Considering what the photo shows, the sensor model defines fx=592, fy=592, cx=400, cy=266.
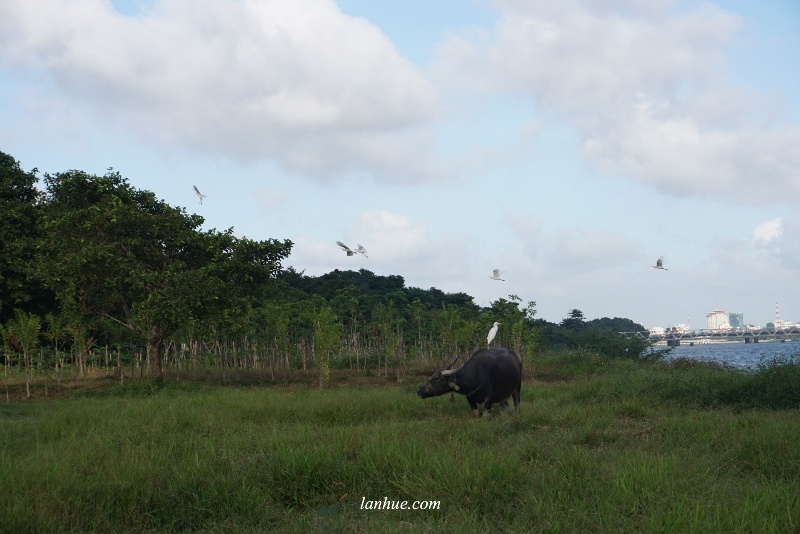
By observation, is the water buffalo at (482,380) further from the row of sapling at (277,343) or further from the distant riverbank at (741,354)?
the row of sapling at (277,343)

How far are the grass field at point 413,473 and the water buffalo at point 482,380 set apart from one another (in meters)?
1.17

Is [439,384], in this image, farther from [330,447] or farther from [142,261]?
[142,261]

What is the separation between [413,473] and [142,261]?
14.8m

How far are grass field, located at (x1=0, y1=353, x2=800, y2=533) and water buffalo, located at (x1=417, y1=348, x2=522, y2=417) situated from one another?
117 cm

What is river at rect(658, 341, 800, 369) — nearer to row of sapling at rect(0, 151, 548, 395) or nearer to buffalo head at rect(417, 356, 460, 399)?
buffalo head at rect(417, 356, 460, 399)

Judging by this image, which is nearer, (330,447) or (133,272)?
(330,447)

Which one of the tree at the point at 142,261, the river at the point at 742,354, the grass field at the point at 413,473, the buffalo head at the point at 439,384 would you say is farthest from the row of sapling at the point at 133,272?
the river at the point at 742,354

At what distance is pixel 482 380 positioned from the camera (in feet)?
33.4

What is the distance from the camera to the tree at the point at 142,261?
16359 mm

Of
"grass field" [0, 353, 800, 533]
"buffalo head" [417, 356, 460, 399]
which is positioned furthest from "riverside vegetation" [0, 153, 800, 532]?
"buffalo head" [417, 356, 460, 399]

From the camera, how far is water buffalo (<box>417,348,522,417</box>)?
33.4 ft

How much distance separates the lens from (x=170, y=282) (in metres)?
16.8

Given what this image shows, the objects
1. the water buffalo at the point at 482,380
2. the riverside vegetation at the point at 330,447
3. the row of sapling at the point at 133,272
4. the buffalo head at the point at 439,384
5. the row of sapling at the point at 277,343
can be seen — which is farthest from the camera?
the row of sapling at the point at 277,343

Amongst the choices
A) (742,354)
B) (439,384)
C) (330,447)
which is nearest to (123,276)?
(439,384)
